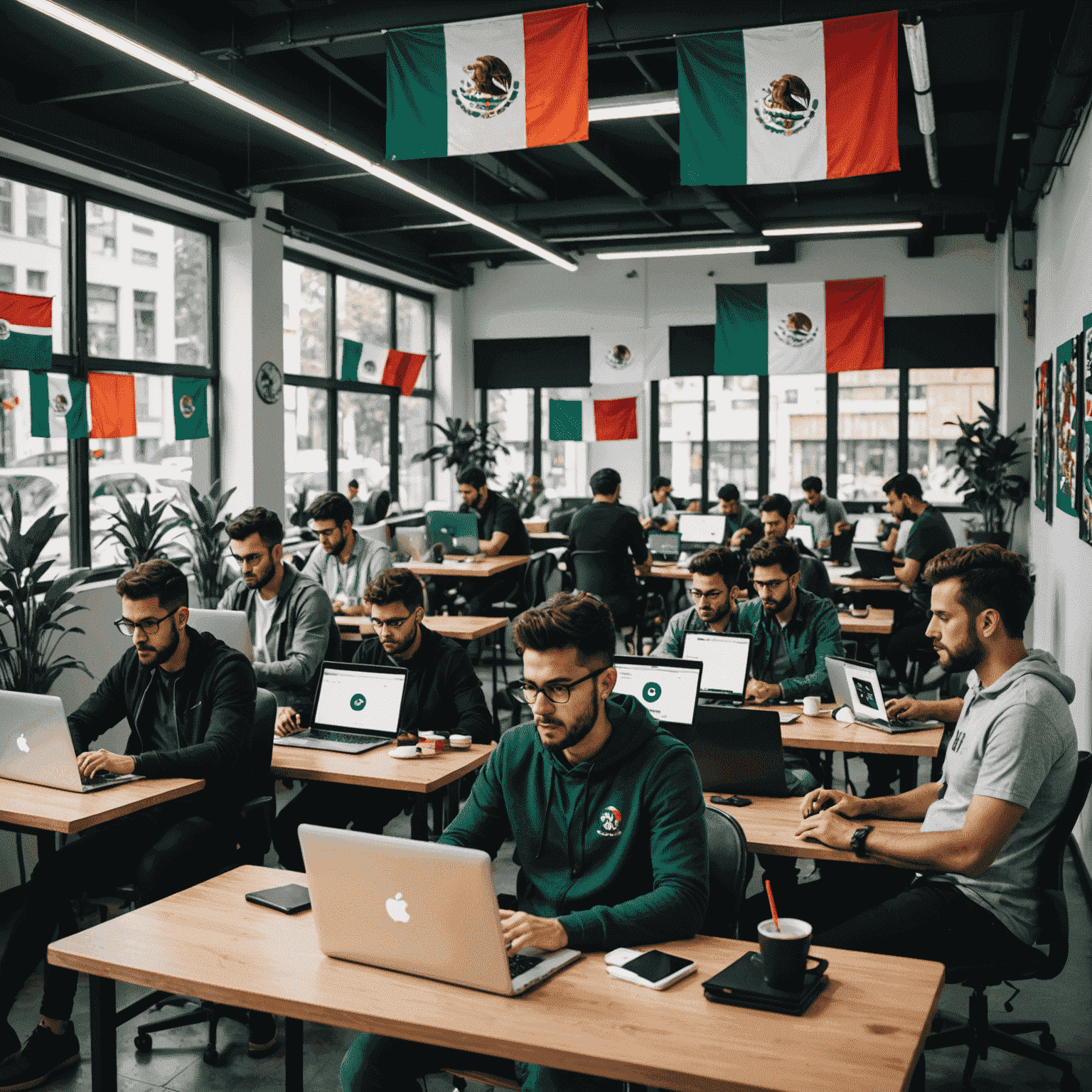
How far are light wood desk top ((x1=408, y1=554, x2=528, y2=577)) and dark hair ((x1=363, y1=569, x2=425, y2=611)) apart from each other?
3680mm

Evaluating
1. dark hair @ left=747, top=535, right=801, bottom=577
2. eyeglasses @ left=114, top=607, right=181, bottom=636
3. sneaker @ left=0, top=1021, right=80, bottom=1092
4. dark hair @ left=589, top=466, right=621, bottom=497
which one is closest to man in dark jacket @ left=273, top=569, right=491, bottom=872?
eyeglasses @ left=114, top=607, right=181, bottom=636

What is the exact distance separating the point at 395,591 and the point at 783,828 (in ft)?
5.28

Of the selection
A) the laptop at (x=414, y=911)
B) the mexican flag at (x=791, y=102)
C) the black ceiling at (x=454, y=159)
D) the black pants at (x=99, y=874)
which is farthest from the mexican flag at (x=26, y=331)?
the laptop at (x=414, y=911)

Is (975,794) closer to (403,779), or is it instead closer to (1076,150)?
(403,779)

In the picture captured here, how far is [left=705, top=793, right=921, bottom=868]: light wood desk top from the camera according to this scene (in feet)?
8.60

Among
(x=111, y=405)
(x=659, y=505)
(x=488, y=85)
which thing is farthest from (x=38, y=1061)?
(x=659, y=505)

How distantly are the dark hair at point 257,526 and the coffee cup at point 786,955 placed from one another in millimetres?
3039

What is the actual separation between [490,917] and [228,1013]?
1940 mm

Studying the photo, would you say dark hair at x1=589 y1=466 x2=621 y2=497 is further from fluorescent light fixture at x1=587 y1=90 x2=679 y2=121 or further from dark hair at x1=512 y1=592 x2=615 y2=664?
dark hair at x1=512 y1=592 x2=615 y2=664

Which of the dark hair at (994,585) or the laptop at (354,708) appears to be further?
the laptop at (354,708)

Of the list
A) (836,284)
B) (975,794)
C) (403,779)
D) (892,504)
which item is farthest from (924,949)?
(836,284)

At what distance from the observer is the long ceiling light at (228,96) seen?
4047 millimetres

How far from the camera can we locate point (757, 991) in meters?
1.78

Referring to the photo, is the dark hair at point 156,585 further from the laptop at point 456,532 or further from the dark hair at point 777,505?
the laptop at point 456,532
